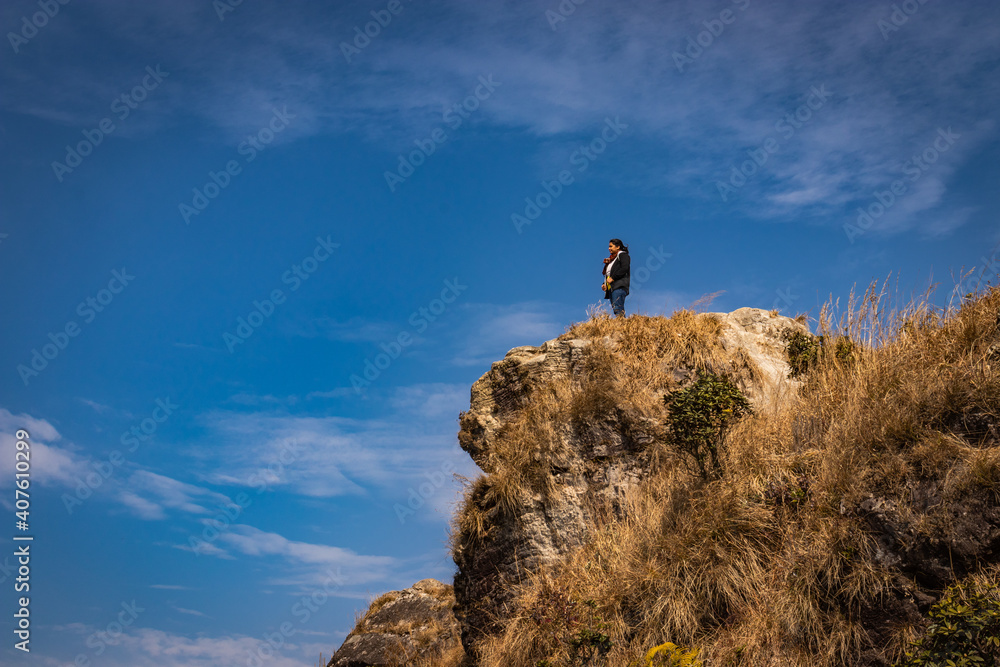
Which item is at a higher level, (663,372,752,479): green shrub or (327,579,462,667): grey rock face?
(663,372,752,479): green shrub

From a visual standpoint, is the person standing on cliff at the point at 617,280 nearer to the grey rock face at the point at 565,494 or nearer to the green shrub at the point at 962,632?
the grey rock face at the point at 565,494

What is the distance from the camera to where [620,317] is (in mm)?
14039

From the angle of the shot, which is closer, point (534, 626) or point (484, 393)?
point (534, 626)

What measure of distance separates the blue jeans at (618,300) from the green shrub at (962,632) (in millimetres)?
9088

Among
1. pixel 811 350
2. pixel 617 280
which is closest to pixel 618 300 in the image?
pixel 617 280

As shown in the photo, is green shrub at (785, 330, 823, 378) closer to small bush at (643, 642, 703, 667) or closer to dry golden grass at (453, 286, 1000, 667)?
dry golden grass at (453, 286, 1000, 667)

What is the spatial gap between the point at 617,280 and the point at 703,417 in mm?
5887

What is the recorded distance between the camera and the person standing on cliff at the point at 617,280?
1545cm

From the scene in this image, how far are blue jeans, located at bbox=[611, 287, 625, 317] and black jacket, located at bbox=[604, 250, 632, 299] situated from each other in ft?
0.23

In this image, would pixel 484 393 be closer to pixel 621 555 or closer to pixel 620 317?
pixel 620 317

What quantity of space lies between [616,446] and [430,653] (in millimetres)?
6483

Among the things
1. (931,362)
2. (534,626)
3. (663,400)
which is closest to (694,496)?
(663,400)

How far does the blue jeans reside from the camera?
15.3 metres

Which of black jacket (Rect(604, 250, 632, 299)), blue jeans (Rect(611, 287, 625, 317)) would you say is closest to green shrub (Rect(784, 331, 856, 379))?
blue jeans (Rect(611, 287, 625, 317))
